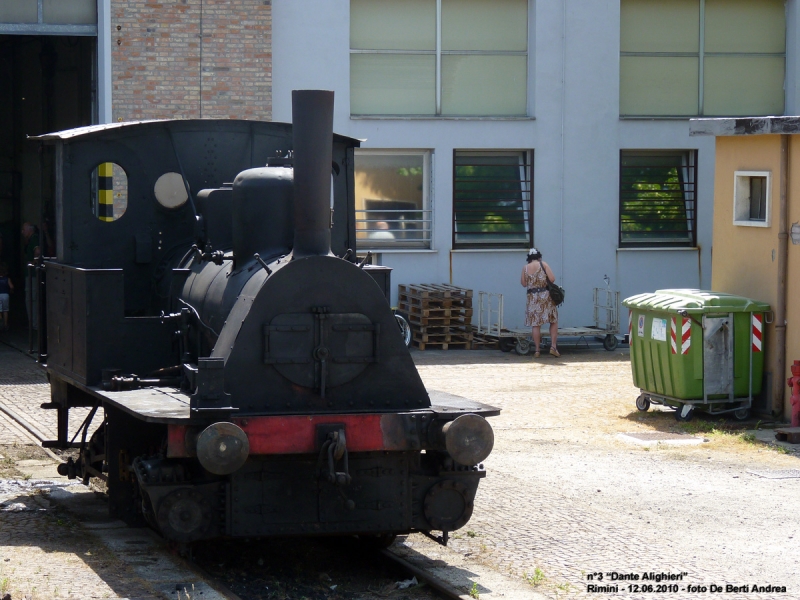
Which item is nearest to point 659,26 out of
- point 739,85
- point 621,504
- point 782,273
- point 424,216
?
point 739,85

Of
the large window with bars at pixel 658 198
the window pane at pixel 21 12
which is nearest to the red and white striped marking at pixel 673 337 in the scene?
the large window with bars at pixel 658 198

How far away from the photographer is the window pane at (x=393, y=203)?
67.9 ft

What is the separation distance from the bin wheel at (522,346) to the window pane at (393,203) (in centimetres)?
269

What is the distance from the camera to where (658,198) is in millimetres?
21469

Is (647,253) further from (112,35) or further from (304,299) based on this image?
(304,299)

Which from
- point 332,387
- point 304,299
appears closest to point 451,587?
point 332,387

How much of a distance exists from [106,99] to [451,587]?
45.0 feet

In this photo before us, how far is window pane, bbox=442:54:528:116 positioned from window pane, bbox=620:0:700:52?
1997mm

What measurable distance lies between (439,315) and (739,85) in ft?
23.6

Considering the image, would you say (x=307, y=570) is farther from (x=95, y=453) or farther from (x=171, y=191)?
(x=171, y=191)

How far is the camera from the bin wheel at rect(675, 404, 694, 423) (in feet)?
42.3

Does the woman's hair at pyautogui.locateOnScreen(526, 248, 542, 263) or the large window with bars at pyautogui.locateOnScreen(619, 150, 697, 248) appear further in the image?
the large window with bars at pyautogui.locateOnScreen(619, 150, 697, 248)

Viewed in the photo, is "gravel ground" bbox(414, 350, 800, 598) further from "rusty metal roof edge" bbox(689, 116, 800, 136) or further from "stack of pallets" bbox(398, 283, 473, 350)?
"stack of pallets" bbox(398, 283, 473, 350)

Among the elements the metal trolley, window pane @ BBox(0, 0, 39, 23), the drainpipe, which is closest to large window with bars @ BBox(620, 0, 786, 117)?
the metal trolley
